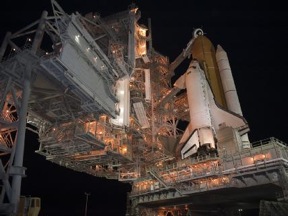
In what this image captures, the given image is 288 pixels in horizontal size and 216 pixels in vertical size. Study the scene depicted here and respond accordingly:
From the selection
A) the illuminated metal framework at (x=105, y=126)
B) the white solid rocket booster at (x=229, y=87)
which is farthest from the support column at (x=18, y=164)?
the white solid rocket booster at (x=229, y=87)

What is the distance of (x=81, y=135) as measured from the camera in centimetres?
2664

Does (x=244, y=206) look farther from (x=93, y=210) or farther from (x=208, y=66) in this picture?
(x=93, y=210)

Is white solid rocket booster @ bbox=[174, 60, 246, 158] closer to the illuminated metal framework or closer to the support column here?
the illuminated metal framework

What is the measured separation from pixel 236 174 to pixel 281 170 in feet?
12.9

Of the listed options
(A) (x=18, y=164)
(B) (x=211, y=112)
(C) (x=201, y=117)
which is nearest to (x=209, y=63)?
(B) (x=211, y=112)

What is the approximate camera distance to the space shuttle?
99.1 feet

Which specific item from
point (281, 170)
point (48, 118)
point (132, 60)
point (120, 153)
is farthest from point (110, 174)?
point (281, 170)

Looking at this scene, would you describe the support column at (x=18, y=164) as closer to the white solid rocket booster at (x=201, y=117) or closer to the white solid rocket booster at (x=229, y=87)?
the white solid rocket booster at (x=201, y=117)

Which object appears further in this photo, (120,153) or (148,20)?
(148,20)

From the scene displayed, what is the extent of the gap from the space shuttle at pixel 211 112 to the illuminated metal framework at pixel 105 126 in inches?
36.1

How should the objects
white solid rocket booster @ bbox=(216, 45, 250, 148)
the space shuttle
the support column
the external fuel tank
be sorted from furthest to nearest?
the external fuel tank, white solid rocket booster @ bbox=(216, 45, 250, 148), the space shuttle, the support column

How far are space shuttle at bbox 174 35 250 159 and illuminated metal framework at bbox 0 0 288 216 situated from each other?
916mm

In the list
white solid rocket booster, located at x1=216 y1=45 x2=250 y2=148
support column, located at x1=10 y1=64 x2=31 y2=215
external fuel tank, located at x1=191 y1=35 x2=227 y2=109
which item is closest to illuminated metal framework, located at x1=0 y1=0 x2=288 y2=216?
support column, located at x1=10 y1=64 x2=31 y2=215

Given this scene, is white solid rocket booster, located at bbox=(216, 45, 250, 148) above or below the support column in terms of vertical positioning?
above
